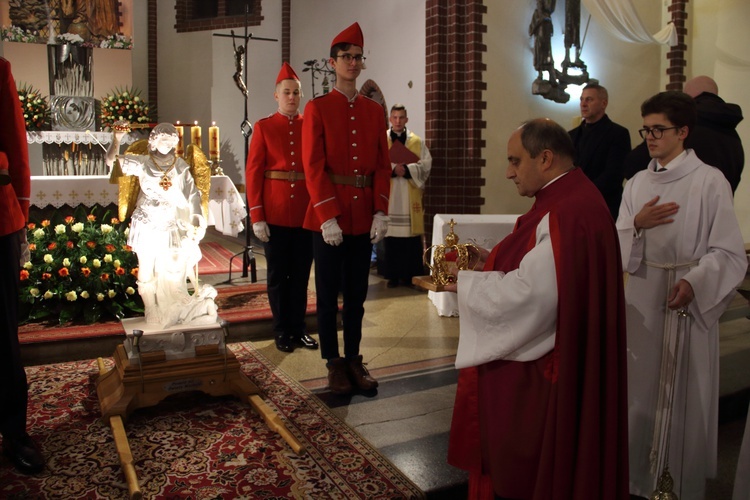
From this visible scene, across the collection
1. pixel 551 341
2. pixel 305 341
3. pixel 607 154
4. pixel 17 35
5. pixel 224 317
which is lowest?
pixel 305 341

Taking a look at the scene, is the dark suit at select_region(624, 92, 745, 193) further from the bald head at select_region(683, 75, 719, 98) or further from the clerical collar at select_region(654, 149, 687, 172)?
the clerical collar at select_region(654, 149, 687, 172)

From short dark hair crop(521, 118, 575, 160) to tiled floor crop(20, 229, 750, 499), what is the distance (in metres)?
1.47

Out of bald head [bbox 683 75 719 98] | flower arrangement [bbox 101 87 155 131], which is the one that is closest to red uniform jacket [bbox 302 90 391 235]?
bald head [bbox 683 75 719 98]

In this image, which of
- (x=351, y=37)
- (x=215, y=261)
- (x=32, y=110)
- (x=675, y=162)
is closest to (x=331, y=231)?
(x=351, y=37)

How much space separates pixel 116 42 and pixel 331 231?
350 inches

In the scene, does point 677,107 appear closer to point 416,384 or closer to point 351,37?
point 351,37

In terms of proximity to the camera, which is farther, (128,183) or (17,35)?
(17,35)

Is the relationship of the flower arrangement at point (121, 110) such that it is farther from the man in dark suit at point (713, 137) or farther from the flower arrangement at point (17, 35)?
the man in dark suit at point (713, 137)

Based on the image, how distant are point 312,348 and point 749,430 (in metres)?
2.91

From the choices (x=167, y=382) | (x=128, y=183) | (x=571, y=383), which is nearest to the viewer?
(x=571, y=383)

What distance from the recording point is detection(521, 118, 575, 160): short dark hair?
2.05m

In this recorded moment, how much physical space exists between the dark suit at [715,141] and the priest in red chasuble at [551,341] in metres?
1.79

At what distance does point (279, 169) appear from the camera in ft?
14.9

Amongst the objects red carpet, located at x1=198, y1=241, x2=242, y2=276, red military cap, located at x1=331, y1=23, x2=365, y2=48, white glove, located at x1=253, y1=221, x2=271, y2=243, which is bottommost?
red carpet, located at x1=198, y1=241, x2=242, y2=276
